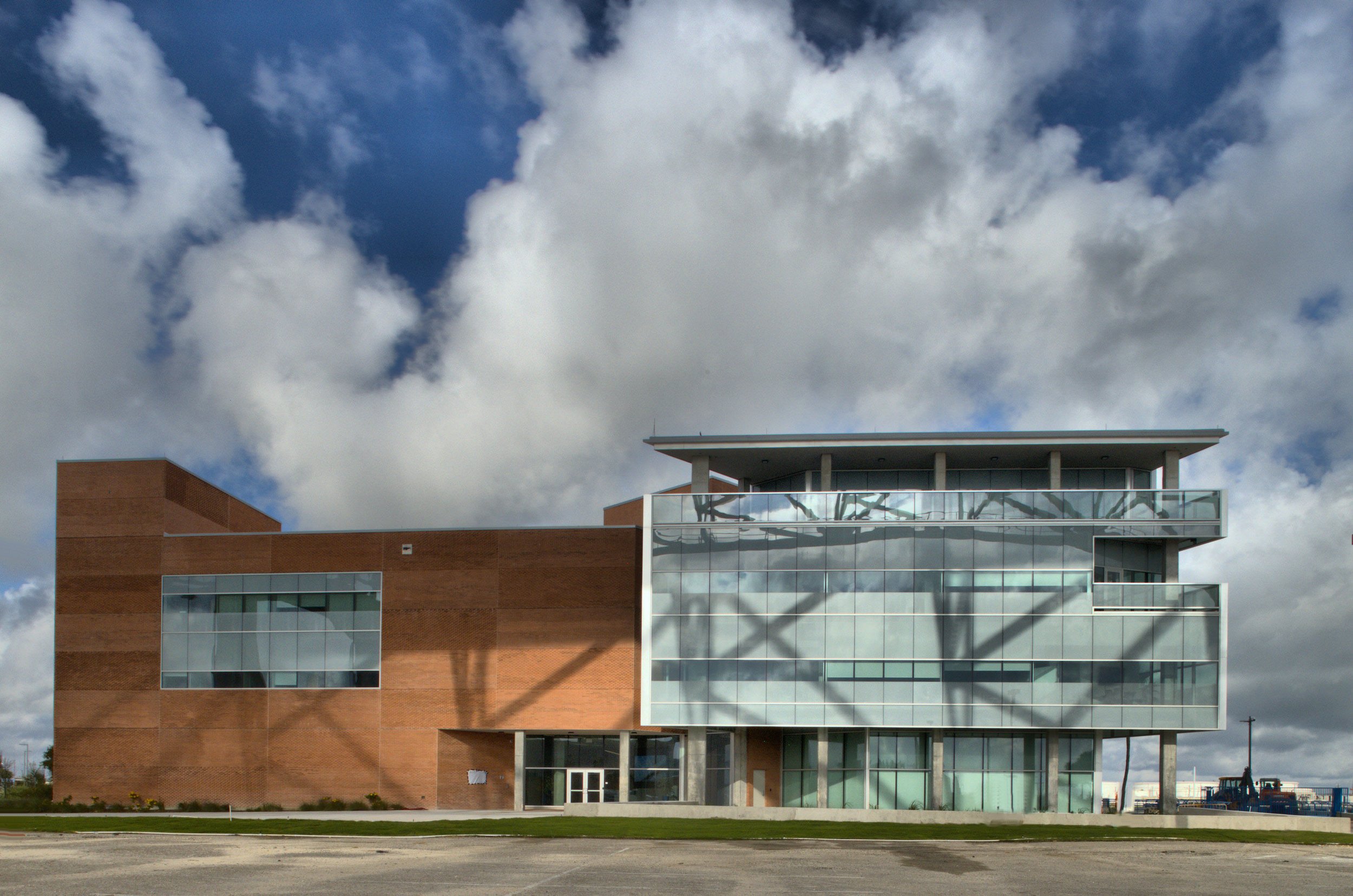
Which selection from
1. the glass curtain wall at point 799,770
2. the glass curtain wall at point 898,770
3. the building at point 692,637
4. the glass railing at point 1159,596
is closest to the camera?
the glass railing at point 1159,596

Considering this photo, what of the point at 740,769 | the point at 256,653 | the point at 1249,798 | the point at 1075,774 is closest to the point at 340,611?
the point at 256,653

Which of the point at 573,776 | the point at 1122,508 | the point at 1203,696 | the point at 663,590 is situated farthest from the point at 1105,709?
the point at 573,776

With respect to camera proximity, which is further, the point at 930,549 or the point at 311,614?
the point at 311,614

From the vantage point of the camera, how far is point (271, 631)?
2213 inches

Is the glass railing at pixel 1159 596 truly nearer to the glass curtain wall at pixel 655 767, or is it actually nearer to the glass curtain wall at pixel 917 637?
the glass curtain wall at pixel 917 637

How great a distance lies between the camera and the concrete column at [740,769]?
49.1 meters

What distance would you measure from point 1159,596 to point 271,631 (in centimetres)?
3662

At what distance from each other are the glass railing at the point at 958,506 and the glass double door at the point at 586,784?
14.1 metres

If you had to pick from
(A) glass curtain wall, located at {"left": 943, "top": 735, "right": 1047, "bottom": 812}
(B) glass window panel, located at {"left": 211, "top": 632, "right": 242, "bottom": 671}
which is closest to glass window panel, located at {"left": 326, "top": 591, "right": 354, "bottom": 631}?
(B) glass window panel, located at {"left": 211, "top": 632, "right": 242, "bottom": 671}

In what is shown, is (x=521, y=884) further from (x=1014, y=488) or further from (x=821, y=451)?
(x=1014, y=488)

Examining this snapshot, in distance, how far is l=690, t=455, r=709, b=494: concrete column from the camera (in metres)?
50.4

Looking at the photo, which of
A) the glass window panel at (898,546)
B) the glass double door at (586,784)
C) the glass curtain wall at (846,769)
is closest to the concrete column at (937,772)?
the glass curtain wall at (846,769)

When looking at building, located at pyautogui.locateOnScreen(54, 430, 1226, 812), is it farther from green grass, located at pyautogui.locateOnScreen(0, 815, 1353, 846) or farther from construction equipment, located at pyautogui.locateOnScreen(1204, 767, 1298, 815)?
construction equipment, located at pyautogui.locateOnScreen(1204, 767, 1298, 815)

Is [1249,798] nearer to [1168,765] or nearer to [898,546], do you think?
[1168,765]
